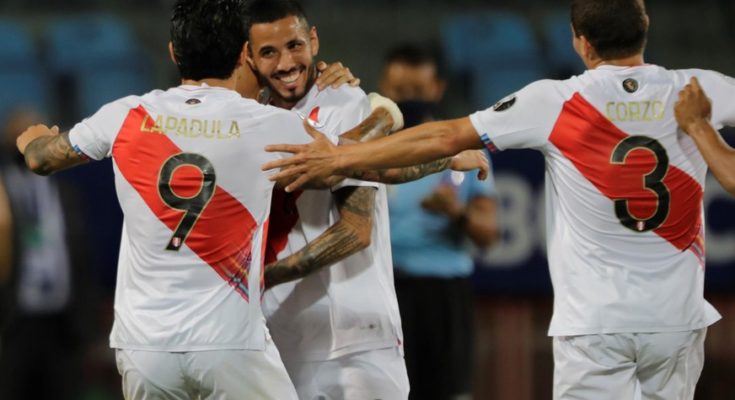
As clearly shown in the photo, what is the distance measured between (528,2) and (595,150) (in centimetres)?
772

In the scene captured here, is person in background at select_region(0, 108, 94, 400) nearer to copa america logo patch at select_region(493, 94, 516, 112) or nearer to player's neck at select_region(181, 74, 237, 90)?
player's neck at select_region(181, 74, 237, 90)

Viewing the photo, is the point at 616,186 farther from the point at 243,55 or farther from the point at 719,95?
the point at 243,55

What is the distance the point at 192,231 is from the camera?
13.0 ft

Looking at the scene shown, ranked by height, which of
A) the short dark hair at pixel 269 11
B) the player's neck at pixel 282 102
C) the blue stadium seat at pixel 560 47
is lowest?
the player's neck at pixel 282 102

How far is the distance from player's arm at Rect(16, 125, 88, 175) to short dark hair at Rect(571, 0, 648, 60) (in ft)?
5.83

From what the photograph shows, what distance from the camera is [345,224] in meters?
4.32

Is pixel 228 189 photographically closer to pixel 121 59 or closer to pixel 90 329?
pixel 90 329

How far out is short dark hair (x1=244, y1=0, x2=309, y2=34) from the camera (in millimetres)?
4559

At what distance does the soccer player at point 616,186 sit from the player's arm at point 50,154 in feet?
2.71

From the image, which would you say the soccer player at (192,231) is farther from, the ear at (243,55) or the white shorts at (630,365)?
the white shorts at (630,365)

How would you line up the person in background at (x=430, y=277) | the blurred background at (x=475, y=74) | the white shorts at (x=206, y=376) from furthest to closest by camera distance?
1. the blurred background at (x=475, y=74)
2. the person in background at (x=430, y=277)
3. the white shorts at (x=206, y=376)

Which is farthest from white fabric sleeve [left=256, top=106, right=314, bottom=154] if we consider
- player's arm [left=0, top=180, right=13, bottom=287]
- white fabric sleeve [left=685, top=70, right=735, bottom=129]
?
player's arm [left=0, top=180, right=13, bottom=287]

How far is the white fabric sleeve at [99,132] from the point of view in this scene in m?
4.02

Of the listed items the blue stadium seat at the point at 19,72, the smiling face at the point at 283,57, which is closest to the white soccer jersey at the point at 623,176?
the smiling face at the point at 283,57
